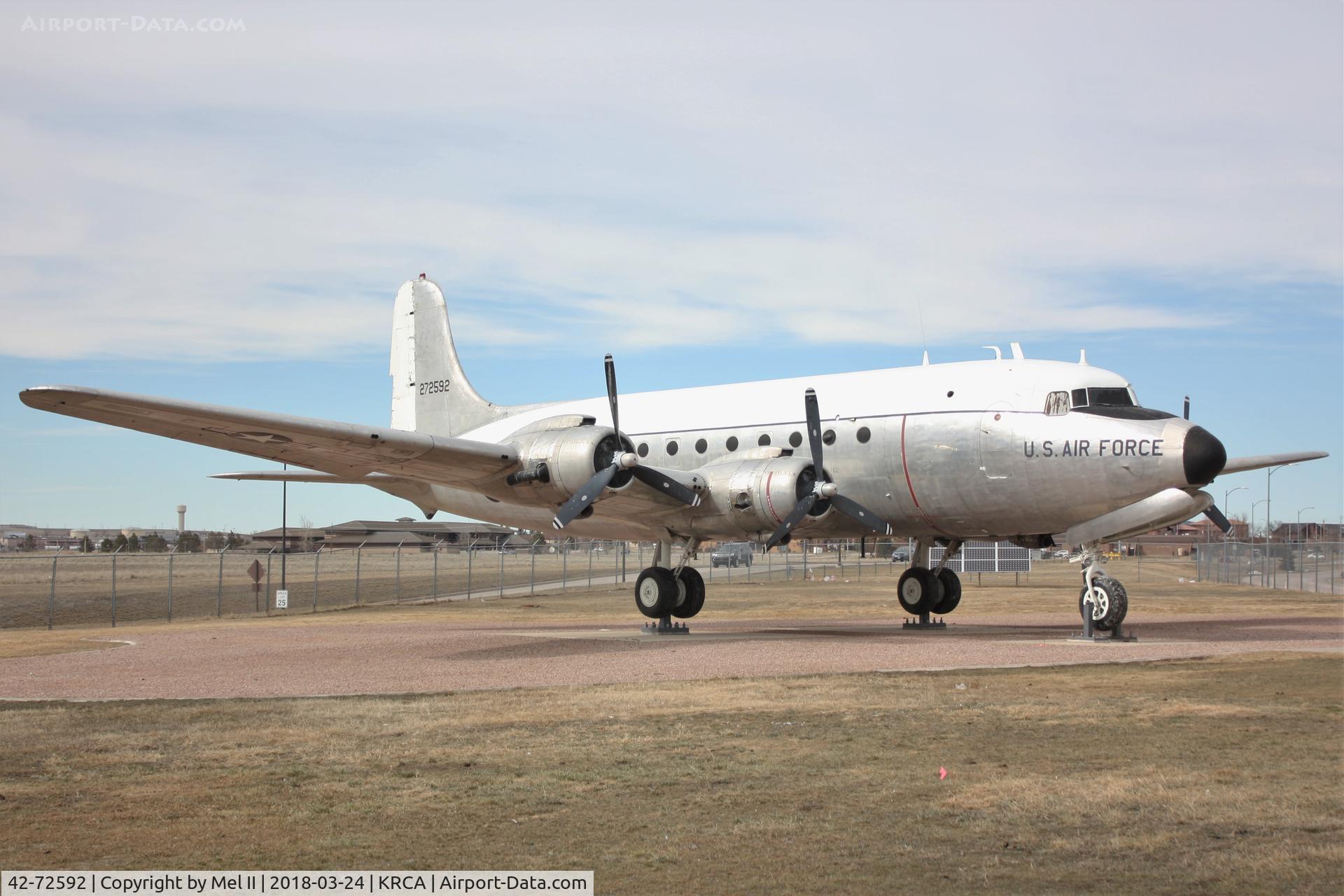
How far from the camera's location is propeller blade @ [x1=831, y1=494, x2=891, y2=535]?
21750mm

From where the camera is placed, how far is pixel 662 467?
25078 millimetres

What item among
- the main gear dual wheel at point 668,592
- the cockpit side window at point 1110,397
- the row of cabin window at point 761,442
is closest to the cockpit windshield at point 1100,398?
the cockpit side window at point 1110,397

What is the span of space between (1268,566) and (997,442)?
3641 cm

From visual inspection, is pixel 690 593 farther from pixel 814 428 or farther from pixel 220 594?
pixel 220 594

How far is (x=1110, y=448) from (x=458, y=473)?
11168 millimetres

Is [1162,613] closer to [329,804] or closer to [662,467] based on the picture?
[662,467]

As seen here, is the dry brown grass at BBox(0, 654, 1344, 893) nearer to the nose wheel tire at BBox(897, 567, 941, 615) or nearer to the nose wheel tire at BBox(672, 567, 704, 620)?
the nose wheel tire at BBox(672, 567, 704, 620)

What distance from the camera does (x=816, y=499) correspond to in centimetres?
2144

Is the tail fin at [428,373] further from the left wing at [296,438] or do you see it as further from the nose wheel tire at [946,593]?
the nose wheel tire at [946,593]

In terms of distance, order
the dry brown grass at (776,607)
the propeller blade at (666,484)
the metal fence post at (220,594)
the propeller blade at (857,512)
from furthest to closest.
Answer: the metal fence post at (220,594) < the dry brown grass at (776,607) < the propeller blade at (857,512) < the propeller blade at (666,484)

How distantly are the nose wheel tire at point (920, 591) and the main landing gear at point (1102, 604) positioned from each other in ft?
15.9

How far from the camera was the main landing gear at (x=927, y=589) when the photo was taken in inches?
1006

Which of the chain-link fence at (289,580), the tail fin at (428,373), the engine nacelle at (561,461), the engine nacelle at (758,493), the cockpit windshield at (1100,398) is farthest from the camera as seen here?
the chain-link fence at (289,580)

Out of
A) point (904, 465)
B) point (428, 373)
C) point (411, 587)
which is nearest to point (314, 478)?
point (428, 373)
